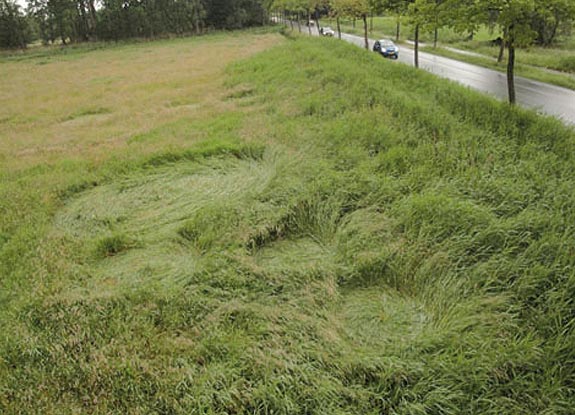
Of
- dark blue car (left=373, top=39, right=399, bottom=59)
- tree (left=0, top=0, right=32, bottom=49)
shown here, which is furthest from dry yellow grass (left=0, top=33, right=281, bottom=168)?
tree (left=0, top=0, right=32, bottom=49)

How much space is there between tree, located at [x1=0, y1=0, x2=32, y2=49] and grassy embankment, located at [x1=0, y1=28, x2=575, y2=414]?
4450 cm

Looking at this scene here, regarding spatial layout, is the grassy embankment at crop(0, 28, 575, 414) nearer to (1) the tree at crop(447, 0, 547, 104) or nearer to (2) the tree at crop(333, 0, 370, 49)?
(1) the tree at crop(447, 0, 547, 104)

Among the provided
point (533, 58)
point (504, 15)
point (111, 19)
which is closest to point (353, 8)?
point (533, 58)

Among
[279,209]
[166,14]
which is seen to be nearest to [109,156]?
[279,209]

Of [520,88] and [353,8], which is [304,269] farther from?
[353,8]

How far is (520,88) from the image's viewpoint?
1457cm

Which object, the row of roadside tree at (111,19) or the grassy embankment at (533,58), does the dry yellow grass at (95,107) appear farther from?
the row of roadside tree at (111,19)

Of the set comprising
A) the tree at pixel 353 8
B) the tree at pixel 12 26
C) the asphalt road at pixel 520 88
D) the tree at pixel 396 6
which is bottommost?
the asphalt road at pixel 520 88

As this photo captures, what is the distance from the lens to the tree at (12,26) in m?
39.9

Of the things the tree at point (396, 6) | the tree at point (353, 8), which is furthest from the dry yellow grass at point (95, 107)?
the tree at point (353, 8)

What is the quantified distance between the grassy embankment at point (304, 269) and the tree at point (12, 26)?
4450cm

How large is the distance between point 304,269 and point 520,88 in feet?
49.5

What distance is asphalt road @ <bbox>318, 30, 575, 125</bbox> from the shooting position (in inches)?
454

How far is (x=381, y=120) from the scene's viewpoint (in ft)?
24.4
